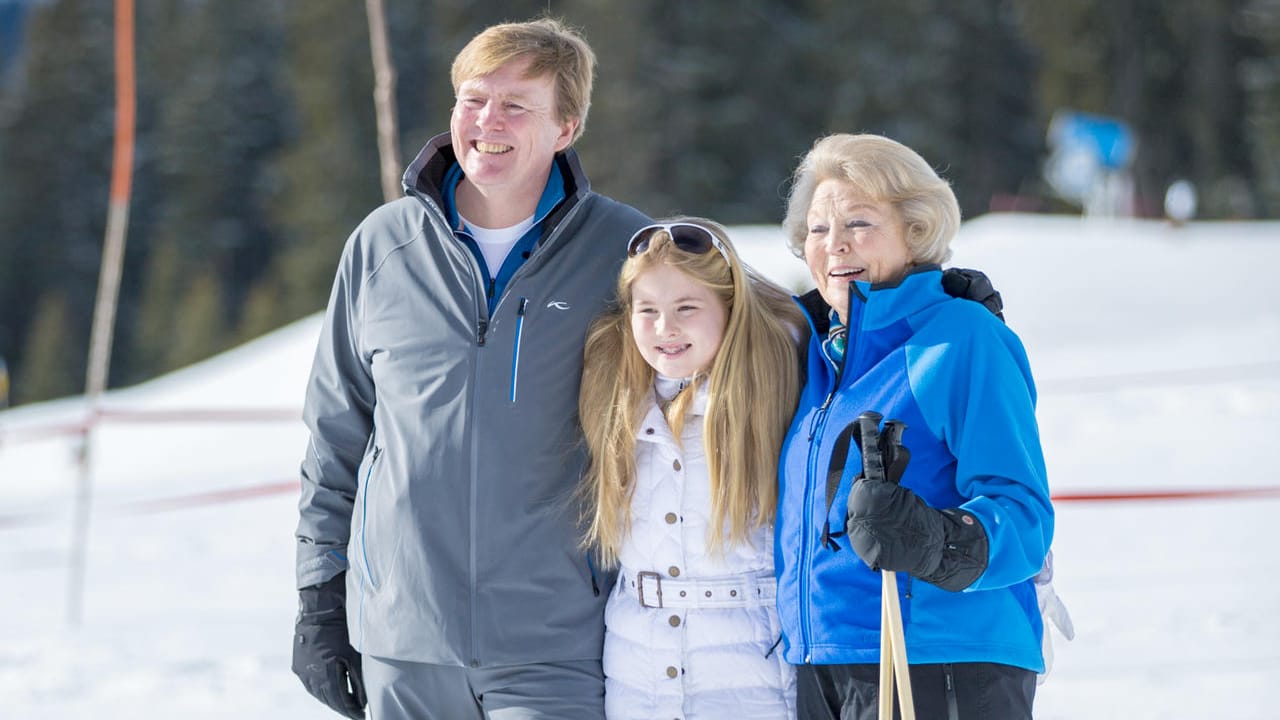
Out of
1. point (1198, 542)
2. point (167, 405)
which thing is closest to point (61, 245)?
point (167, 405)

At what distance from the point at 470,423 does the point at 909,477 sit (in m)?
0.82

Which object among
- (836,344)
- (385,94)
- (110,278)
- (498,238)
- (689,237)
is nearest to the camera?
(836,344)

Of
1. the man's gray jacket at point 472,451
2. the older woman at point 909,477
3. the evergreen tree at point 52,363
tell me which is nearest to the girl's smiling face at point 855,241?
the older woman at point 909,477

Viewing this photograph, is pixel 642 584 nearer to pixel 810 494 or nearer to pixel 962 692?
pixel 810 494

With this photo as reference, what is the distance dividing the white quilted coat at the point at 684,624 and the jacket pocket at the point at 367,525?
468mm

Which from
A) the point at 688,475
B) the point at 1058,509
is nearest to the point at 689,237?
the point at 688,475

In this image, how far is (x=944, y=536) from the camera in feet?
6.71

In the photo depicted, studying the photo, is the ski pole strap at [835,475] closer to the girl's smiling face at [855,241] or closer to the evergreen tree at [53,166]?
the girl's smiling face at [855,241]

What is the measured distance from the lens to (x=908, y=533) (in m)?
2.03

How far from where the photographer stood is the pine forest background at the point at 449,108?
32094mm

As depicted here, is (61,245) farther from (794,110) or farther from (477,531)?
(477,531)

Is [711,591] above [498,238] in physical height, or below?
below

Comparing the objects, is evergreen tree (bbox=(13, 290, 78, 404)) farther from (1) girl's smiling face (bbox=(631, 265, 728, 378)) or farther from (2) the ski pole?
(2) the ski pole

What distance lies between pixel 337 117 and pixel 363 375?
36.3m
